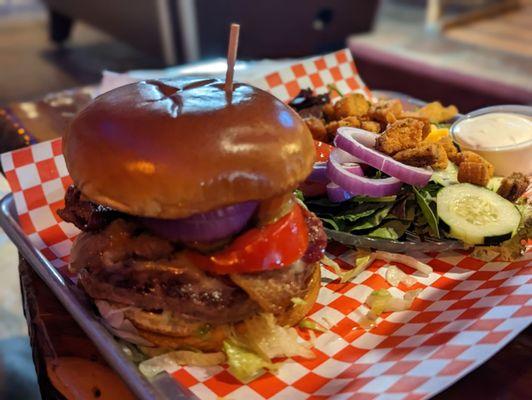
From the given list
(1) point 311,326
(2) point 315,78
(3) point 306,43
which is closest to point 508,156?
(2) point 315,78

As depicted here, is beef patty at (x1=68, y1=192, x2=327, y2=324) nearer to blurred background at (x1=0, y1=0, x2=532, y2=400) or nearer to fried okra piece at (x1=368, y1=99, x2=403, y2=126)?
fried okra piece at (x1=368, y1=99, x2=403, y2=126)

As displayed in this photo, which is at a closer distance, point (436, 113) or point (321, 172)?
point (321, 172)

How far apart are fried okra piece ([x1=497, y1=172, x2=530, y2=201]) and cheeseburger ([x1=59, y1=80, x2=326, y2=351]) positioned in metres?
0.77

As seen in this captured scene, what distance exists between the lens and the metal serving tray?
4.13 ft

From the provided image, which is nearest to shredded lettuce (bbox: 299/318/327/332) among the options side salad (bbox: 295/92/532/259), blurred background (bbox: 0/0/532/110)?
side salad (bbox: 295/92/532/259)

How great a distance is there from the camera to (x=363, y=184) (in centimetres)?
182

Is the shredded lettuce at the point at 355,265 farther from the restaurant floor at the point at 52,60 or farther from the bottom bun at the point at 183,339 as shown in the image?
the restaurant floor at the point at 52,60

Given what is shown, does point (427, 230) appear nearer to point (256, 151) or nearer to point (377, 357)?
point (377, 357)

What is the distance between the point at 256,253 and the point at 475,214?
2.57ft

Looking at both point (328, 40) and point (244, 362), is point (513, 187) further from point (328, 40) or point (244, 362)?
point (328, 40)

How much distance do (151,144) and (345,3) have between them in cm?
472

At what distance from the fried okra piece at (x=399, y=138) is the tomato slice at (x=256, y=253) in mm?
602

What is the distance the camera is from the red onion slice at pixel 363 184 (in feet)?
5.98

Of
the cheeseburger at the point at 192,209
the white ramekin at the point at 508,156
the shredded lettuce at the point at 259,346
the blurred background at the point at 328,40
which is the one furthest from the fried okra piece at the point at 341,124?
the blurred background at the point at 328,40
